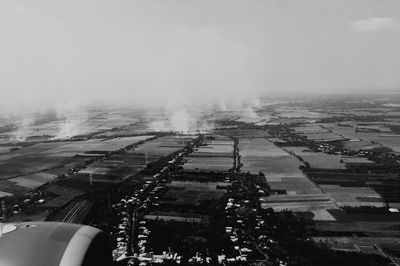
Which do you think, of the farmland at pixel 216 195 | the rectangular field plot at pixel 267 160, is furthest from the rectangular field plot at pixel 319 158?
the rectangular field plot at pixel 267 160

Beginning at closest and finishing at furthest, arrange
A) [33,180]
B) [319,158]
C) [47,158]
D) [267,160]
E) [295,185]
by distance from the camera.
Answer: [295,185], [33,180], [267,160], [319,158], [47,158]

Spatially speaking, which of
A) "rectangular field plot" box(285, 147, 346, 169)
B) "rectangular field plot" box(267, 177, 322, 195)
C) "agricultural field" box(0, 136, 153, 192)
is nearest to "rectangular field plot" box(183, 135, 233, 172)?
"rectangular field plot" box(267, 177, 322, 195)

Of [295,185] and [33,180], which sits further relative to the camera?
[33,180]

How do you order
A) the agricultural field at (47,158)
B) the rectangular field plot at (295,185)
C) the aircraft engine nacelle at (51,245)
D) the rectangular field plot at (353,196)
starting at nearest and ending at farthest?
1. the aircraft engine nacelle at (51,245)
2. the rectangular field plot at (353,196)
3. the rectangular field plot at (295,185)
4. the agricultural field at (47,158)

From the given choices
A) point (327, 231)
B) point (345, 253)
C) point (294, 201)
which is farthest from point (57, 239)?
point (294, 201)

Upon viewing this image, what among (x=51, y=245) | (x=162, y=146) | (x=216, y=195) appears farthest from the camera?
(x=162, y=146)

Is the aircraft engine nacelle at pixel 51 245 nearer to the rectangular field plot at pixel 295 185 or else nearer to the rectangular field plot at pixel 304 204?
the rectangular field plot at pixel 304 204

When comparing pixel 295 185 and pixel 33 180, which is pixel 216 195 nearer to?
pixel 295 185

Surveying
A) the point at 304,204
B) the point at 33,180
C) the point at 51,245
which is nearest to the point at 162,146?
the point at 33,180

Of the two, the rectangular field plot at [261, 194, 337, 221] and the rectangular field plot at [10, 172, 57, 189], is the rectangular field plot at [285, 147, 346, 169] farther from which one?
the rectangular field plot at [10, 172, 57, 189]

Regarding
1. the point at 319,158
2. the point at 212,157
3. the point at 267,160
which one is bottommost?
the point at 319,158

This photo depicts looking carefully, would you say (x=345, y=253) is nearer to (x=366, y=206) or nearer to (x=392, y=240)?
(x=392, y=240)
